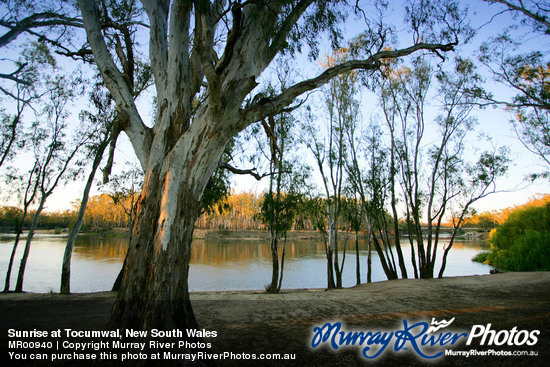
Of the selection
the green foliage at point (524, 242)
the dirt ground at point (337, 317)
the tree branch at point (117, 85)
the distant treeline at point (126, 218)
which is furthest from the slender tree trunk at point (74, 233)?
the distant treeline at point (126, 218)

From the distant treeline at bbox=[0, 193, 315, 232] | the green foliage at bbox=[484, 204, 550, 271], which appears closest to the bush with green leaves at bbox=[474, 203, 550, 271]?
the green foliage at bbox=[484, 204, 550, 271]

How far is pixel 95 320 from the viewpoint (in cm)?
483

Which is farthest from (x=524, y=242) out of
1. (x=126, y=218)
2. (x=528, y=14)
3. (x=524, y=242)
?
(x=126, y=218)

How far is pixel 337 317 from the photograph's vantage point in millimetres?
4969

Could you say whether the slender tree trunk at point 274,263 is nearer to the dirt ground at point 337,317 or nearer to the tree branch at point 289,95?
the dirt ground at point 337,317

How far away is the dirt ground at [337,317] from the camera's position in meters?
3.21

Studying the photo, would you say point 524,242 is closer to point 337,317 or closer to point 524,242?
point 524,242

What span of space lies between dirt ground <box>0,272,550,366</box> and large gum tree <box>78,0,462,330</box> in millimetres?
1156

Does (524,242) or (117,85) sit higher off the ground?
(117,85)

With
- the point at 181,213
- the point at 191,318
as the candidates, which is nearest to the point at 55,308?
the point at 191,318

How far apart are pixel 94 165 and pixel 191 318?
9.32 m

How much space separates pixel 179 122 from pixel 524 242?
22233 mm

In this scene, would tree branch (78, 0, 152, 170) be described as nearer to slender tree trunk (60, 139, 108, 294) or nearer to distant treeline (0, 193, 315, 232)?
slender tree trunk (60, 139, 108, 294)

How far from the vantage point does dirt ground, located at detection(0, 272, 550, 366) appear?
3.21 m
